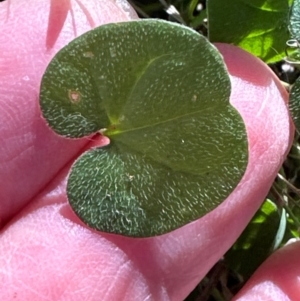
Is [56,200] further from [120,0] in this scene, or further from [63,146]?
[120,0]

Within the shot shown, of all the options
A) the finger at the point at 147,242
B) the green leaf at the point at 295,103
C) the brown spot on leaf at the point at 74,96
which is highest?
the brown spot on leaf at the point at 74,96

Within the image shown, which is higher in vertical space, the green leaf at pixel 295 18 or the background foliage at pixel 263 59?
the green leaf at pixel 295 18

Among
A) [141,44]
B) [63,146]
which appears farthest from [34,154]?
[141,44]

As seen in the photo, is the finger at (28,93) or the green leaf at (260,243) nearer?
the finger at (28,93)

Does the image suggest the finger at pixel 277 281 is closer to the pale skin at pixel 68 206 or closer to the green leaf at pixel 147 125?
the pale skin at pixel 68 206

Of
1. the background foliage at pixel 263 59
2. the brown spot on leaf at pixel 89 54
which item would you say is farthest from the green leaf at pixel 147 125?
Result: the background foliage at pixel 263 59

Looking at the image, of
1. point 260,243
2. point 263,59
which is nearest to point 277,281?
point 260,243

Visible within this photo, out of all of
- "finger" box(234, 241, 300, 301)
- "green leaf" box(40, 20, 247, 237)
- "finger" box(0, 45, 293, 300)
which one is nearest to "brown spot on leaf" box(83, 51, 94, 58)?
"green leaf" box(40, 20, 247, 237)
